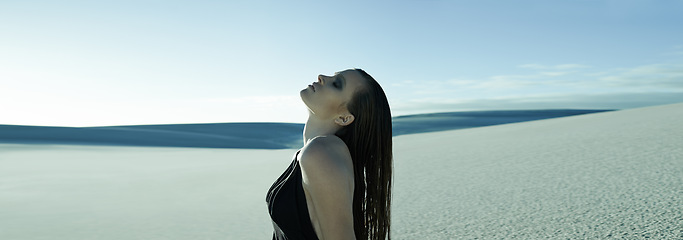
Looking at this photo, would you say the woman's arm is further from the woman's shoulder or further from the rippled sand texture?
the rippled sand texture

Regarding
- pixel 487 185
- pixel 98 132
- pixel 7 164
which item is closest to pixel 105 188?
pixel 7 164

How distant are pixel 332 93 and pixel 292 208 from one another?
0.23 metres

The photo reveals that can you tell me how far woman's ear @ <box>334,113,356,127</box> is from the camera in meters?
1.03

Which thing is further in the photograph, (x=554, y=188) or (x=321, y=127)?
(x=554, y=188)

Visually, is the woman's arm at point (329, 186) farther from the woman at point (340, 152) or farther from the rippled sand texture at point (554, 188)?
the rippled sand texture at point (554, 188)

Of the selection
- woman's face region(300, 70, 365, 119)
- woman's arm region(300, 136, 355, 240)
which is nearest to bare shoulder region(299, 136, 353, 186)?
woman's arm region(300, 136, 355, 240)

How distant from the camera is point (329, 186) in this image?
908mm

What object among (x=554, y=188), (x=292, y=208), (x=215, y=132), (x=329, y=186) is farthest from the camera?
(x=215, y=132)

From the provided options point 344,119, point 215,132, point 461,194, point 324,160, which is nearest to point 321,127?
point 344,119

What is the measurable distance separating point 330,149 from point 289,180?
0.51ft

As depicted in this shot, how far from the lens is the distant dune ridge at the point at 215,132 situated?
7.50 meters

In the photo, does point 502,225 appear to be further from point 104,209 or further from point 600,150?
point 104,209

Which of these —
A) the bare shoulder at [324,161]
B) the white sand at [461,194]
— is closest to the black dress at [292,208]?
the bare shoulder at [324,161]

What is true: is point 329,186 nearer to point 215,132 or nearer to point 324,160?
point 324,160
